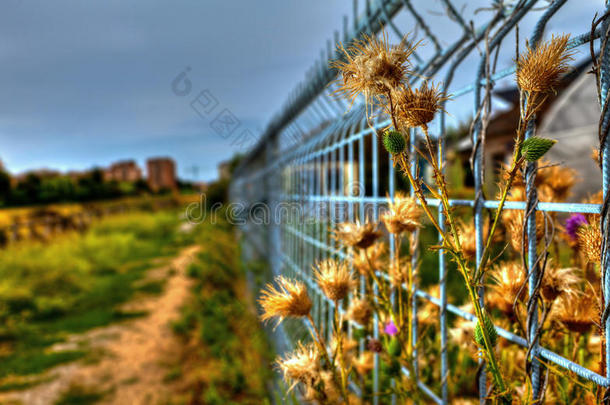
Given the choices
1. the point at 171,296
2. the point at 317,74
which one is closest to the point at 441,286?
the point at 317,74

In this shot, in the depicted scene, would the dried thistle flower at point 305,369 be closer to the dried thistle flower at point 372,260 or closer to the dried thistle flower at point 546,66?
the dried thistle flower at point 372,260

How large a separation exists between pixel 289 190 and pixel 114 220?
13338 millimetres

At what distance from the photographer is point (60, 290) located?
566cm

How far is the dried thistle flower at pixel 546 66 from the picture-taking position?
44cm

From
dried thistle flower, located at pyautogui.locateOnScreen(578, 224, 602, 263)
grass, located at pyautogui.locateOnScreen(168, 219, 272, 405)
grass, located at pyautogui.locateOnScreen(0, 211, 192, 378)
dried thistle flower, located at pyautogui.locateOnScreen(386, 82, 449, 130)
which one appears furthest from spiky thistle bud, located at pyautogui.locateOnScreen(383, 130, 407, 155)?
grass, located at pyautogui.locateOnScreen(0, 211, 192, 378)

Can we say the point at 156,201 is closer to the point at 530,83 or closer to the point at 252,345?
the point at 252,345

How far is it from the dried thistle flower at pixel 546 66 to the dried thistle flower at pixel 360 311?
2.01 feet

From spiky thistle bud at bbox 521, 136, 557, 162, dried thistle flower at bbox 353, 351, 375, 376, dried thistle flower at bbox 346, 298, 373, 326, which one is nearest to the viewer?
spiky thistle bud at bbox 521, 136, 557, 162

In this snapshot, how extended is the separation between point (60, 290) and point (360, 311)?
21.4 ft

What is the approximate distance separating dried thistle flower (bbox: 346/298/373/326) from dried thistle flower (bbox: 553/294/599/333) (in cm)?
42

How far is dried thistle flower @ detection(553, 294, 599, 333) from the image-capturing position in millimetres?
551

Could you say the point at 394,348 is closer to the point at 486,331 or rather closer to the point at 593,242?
the point at 486,331

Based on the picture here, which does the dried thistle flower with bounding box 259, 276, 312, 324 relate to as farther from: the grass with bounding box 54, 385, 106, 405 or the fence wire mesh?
the grass with bounding box 54, 385, 106, 405


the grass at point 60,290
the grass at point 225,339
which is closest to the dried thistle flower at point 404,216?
the grass at point 225,339
